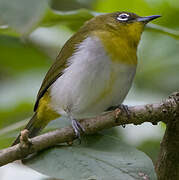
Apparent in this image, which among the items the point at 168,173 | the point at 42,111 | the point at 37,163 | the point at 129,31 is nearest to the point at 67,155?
the point at 37,163

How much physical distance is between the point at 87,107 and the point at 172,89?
590mm

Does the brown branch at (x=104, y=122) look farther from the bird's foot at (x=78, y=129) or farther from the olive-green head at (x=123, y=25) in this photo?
the olive-green head at (x=123, y=25)

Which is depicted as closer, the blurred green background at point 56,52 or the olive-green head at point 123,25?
the blurred green background at point 56,52

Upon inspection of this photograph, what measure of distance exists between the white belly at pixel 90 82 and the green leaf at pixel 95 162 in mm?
571

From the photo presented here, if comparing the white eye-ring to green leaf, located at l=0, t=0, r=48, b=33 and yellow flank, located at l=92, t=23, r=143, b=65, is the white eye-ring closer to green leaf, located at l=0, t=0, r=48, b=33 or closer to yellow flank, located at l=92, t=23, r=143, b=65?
yellow flank, located at l=92, t=23, r=143, b=65

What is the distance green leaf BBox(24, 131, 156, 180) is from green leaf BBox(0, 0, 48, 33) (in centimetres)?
66

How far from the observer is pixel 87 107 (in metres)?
3.17

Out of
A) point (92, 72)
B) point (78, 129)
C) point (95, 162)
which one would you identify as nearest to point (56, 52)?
point (92, 72)

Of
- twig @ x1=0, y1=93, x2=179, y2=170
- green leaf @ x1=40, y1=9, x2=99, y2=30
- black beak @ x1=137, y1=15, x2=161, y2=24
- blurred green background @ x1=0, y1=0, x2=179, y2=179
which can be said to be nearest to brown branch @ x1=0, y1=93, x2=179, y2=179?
twig @ x1=0, y1=93, x2=179, y2=170

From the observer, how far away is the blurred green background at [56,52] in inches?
104

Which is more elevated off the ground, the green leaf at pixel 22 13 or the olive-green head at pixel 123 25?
the green leaf at pixel 22 13

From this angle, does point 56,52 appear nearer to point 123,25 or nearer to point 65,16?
point 123,25

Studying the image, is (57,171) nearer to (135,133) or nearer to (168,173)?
(168,173)

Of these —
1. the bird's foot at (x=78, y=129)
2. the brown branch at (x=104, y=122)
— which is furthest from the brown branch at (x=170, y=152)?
the bird's foot at (x=78, y=129)
